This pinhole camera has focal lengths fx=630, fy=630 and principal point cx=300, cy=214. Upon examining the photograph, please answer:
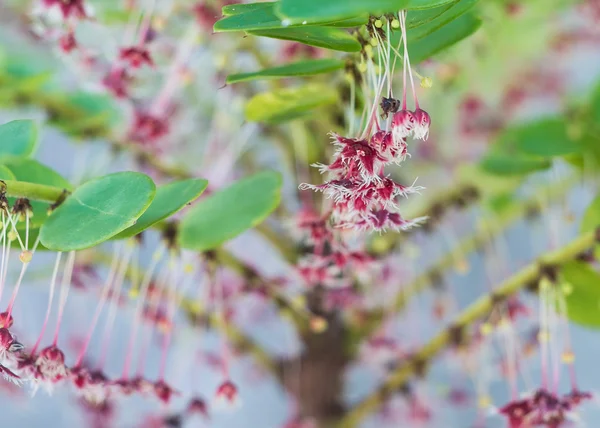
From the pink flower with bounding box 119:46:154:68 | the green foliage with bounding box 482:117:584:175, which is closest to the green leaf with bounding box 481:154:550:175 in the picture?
the green foliage with bounding box 482:117:584:175

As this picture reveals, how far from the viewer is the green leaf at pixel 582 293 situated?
38cm

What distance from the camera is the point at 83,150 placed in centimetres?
66

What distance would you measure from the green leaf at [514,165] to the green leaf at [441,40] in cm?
13

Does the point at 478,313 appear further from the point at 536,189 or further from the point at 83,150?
the point at 83,150

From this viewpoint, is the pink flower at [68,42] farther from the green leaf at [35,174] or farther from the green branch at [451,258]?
the green branch at [451,258]

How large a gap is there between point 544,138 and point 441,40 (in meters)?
0.20

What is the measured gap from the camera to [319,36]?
24 centimetres

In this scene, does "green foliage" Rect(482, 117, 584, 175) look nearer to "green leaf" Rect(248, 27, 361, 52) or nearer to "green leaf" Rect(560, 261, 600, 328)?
"green leaf" Rect(560, 261, 600, 328)

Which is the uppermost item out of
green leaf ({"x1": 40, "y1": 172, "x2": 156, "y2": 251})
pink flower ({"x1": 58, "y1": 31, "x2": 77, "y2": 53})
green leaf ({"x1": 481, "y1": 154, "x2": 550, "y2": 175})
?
pink flower ({"x1": 58, "y1": 31, "x2": 77, "y2": 53})

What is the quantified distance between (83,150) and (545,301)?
48 centimetres

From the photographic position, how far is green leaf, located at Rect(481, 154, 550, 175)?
397mm

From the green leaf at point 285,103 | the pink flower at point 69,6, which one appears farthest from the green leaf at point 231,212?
the pink flower at point 69,6

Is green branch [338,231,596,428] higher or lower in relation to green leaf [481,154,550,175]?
lower

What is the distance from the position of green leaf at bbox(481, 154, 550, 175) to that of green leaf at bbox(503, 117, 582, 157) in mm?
29
